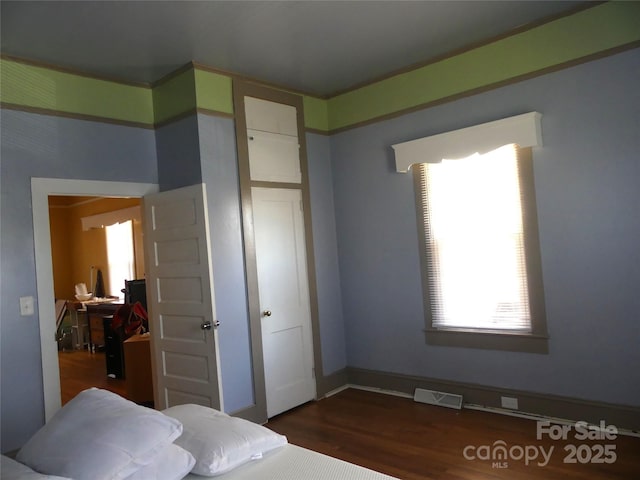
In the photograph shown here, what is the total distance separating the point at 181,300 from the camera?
361cm

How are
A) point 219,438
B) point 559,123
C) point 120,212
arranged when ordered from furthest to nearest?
point 120,212 → point 559,123 → point 219,438

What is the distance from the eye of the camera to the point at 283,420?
3.89 metres

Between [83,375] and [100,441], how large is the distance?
4875mm

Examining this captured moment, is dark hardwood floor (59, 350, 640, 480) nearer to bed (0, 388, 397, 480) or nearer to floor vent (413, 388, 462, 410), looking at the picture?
floor vent (413, 388, 462, 410)

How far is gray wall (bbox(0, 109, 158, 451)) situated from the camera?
3.06 metres

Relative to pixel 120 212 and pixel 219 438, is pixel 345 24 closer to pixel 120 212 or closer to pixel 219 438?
pixel 219 438

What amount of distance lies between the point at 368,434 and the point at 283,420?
2.66 ft

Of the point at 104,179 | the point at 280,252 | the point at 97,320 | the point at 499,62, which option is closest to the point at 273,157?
the point at 280,252

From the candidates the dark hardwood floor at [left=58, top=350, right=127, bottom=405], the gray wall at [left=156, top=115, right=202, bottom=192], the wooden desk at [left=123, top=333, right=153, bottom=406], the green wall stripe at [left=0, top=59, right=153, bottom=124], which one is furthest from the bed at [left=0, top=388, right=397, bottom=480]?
the dark hardwood floor at [left=58, top=350, right=127, bottom=405]

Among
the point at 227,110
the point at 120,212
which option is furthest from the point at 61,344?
the point at 227,110

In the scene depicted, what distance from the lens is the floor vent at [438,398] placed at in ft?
12.5

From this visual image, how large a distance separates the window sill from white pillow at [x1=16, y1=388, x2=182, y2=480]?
2629mm

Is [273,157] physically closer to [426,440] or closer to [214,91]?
[214,91]

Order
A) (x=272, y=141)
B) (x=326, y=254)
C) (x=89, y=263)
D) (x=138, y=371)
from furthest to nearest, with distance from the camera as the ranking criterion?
(x=89, y=263)
(x=326, y=254)
(x=138, y=371)
(x=272, y=141)
